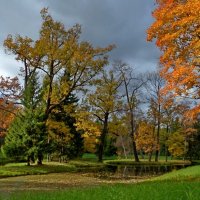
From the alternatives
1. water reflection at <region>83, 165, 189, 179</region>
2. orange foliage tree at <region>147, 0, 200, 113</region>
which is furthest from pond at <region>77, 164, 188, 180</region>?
orange foliage tree at <region>147, 0, 200, 113</region>

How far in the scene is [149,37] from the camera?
22.5 metres

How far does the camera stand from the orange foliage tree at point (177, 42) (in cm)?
2019

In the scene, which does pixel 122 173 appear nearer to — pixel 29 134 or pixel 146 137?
pixel 29 134

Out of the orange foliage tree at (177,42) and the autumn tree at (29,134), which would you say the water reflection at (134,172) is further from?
the orange foliage tree at (177,42)

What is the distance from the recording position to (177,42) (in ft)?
71.1

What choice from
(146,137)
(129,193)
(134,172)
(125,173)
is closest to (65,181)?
(125,173)

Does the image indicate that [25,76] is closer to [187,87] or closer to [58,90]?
[58,90]

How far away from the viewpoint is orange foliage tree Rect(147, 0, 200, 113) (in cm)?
2019

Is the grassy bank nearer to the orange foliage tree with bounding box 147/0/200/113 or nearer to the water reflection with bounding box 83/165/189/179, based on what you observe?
the orange foliage tree with bounding box 147/0/200/113

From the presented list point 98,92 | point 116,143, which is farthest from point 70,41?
point 116,143

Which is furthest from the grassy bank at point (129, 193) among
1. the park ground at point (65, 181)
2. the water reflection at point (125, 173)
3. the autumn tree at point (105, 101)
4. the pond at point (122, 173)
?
the autumn tree at point (105, 101)

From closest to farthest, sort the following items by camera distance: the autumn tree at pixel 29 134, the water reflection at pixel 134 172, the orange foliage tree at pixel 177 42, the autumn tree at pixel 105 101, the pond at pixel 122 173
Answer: the orange foliage tree at pixel 177 42 → the pond at pixel 122 173 → the autumn tree at pixel 29 134 → the water reflection at pixel 134 172 → the autumn tree at pixel 105 101

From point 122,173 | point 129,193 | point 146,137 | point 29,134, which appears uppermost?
point 146,137

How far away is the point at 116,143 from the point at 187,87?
72.1 m
